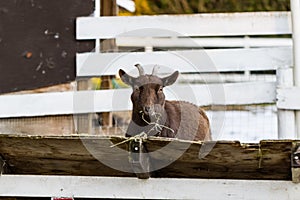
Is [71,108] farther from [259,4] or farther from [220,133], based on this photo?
[259,4]

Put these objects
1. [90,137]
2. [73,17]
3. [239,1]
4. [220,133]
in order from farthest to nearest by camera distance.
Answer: [239,1] < [220,133] < [73,17] < [90,137]

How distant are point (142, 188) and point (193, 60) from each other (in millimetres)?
3289

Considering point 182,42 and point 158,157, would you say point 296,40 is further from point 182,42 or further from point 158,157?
point 158,157

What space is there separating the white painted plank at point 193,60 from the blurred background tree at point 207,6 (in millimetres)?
11338

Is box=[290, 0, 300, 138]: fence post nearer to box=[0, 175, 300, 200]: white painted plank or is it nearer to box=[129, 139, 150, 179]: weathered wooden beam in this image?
box=[0, 175, 300, 200]: white painted plank

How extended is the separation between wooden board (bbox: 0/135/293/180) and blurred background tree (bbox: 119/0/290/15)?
1456cm

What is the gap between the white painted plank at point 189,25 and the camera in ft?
21.2

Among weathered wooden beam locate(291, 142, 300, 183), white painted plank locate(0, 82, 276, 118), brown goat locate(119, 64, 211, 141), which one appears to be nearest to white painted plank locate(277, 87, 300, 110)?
white painted plank locate(0, 82, 276, 118)

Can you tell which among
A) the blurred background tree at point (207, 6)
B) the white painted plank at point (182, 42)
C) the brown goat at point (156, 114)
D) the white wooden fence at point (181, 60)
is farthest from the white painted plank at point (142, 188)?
the blurred background tree at point (207, 6)

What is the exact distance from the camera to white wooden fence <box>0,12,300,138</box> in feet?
21.0

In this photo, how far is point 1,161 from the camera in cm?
378

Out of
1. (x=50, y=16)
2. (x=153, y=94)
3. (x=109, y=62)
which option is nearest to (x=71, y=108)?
(x=109, y=62)

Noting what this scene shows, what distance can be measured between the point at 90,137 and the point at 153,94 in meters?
1.90

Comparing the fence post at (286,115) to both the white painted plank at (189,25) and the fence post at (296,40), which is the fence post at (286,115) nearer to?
the fence post at (296,40)
